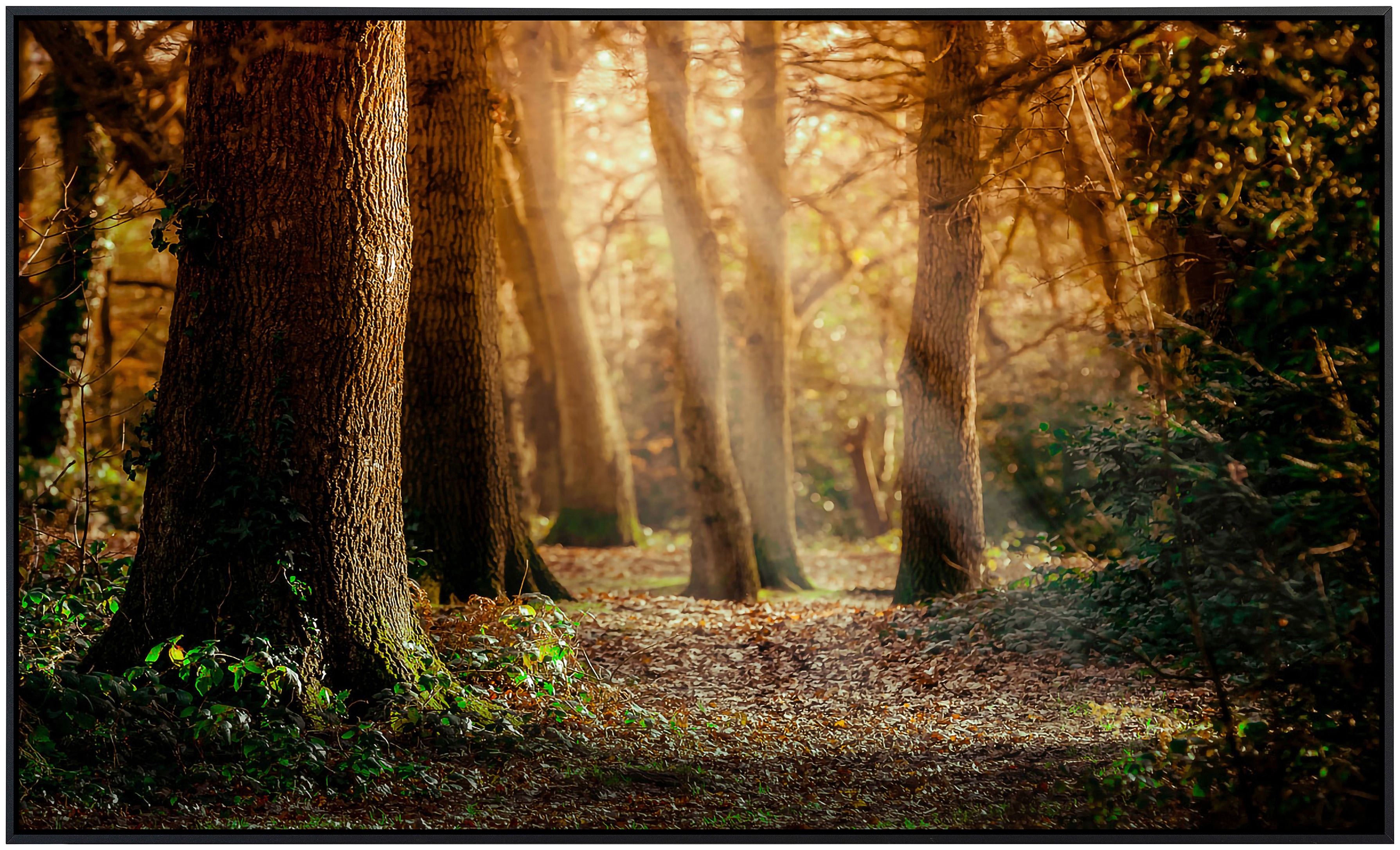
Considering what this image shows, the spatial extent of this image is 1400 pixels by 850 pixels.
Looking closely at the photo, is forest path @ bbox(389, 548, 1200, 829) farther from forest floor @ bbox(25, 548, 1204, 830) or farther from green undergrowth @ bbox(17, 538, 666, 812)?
green undergrowth @ bbox(17, 538, 666, 812)

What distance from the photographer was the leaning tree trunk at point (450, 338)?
23.9 feet

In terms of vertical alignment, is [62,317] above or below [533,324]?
below

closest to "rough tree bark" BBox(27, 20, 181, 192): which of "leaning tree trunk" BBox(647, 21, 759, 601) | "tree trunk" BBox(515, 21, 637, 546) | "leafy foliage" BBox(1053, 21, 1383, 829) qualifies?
"leaning tree trunk" BBox(647, 21, 759, 601)

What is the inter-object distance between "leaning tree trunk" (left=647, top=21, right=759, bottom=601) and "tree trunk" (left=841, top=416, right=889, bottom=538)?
11.4m

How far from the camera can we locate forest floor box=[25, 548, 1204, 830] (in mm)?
4289

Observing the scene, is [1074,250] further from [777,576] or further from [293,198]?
[293,198]

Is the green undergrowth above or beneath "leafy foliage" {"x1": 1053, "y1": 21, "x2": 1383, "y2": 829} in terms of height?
beneath

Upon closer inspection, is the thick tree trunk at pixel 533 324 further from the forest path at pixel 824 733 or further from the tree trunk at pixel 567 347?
the forest path at pixel 824 733

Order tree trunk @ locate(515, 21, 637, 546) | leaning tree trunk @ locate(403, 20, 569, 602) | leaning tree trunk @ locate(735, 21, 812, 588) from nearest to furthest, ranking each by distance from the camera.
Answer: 1. leaning tree trunk @ locate(403, 20, 569, 602)
2. leaning tree trunk @ locate(735, 21, 812, 588)
3. tree trunk @ locate(515, 21, 637, 546)

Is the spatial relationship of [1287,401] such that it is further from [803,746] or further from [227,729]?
[227,729]

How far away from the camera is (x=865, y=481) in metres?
21.4

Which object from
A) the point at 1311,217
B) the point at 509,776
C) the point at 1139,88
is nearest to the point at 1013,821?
the point at 509,776

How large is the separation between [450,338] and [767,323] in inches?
211

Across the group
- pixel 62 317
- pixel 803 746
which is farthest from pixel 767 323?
pixel 62 317
